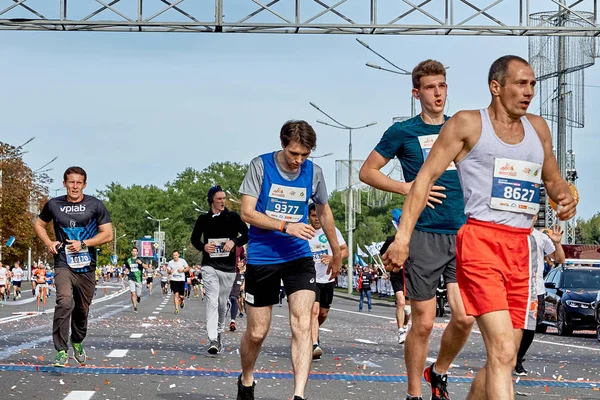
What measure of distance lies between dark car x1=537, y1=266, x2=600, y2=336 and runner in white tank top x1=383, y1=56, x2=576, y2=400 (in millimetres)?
16704

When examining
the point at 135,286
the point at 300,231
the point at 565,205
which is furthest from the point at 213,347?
the point at 135,286

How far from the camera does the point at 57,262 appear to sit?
1155 cm

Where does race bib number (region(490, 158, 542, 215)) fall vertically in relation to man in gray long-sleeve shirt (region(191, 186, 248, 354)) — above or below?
above

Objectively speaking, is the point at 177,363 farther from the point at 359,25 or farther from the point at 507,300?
the point at 359,25

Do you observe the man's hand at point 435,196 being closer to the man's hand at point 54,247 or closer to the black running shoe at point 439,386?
the black running shoe at point 439,386

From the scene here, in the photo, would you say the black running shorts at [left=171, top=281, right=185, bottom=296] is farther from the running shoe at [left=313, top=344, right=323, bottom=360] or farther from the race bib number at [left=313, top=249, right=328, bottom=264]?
the running shoe at [left=313, top=344, right=323, bottom=360]

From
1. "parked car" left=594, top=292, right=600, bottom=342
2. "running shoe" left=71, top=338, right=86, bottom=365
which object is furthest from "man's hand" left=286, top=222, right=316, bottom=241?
"parked car" left=594, top=292, right=600, bottom=342

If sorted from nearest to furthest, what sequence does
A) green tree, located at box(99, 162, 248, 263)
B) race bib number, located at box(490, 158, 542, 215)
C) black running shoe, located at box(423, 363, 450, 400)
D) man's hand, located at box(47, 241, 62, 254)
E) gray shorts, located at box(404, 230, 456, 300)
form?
race bib number, located at box(490, 158, 542, 215)
black running shoe, located at box(423, 363, 450, 400)
gray shorts, located at box(404, 230, 456, 300)
man's hand, located at box(47, 241, 62, 254)
green tree, located at box(99, 162, 248, 263)

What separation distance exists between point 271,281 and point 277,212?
47 cm

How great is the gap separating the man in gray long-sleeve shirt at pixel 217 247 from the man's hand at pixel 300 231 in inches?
230

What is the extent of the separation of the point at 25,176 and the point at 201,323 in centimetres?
5207

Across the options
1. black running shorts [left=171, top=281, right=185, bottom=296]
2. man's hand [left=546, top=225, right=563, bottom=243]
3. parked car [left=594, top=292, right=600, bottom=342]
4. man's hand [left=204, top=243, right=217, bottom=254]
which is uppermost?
man's hand [left=546, top=225, right=563, bottom=243]

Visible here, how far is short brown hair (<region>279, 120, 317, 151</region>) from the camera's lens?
8.23m

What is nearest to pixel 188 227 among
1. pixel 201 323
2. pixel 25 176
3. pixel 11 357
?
pixel 25 176
